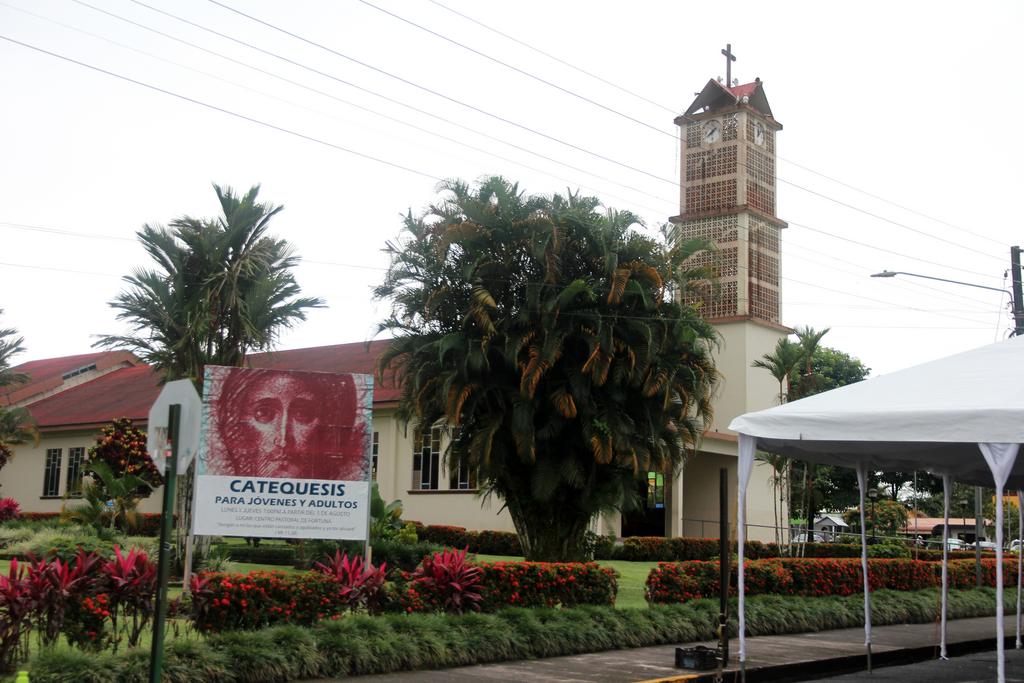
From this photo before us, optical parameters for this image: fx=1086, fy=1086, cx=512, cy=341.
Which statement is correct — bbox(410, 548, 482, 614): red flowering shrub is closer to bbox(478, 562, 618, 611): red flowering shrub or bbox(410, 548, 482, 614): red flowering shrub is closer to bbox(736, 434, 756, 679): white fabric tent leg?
bbox(478, 562, 618, 611): red flowering shrub

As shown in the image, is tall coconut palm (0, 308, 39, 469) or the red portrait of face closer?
the red portrait of face

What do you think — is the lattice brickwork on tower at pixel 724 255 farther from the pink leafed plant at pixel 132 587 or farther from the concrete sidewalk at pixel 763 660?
the pink leafed plant at pixel 132 587

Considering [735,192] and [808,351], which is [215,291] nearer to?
[808,351]

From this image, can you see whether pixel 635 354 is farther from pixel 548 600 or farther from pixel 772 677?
pixel 772 677

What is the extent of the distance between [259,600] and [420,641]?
1783mm

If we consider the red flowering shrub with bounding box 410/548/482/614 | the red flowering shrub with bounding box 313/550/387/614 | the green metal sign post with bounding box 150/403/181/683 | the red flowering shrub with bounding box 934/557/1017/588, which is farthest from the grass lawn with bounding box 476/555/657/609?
the green metal sign post with bounding box 150/403/181/683

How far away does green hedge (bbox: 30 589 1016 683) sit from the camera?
9562 millimetres

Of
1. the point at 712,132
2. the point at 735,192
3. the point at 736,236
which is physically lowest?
the point at 736,236

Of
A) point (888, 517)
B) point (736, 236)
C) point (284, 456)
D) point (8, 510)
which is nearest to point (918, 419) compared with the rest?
point (284, 456)

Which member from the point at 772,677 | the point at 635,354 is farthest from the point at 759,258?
the point at 772,677

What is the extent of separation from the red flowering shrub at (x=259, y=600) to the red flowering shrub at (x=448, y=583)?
1.29 meters

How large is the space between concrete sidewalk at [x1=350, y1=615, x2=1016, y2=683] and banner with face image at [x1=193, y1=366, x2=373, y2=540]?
3100mm

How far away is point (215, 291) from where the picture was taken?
19484 mm

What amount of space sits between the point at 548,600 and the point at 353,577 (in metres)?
3.04
